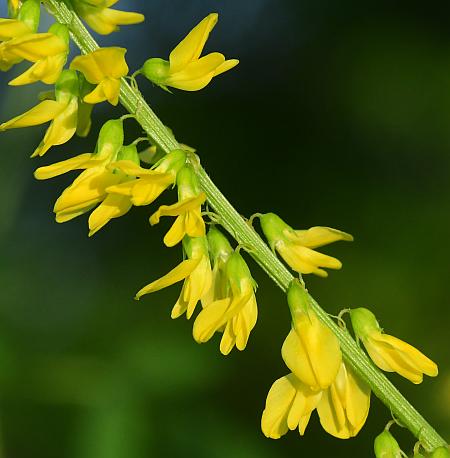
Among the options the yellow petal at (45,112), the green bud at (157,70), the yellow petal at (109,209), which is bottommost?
the yellow petal at (109,209)

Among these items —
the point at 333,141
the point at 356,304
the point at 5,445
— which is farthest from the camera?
the point at 333,141

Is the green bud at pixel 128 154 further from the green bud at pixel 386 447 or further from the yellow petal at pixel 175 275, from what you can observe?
the green bud at pixel 386 447

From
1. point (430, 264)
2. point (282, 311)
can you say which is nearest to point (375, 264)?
point (430, 264)

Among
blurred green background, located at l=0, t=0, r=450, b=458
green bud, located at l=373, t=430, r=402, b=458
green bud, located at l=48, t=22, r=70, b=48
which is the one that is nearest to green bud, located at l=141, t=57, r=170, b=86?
green bud, located at l=48, t=22, r=70, b=48

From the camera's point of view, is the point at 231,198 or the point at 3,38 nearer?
the point at 3,38

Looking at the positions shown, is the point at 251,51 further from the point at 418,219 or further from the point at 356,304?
the point at 356,304

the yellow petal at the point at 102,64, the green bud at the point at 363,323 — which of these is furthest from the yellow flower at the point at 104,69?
the green bud at the point at 363,323

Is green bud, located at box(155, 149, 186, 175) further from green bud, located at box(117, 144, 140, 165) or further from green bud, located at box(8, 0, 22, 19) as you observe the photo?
green bud, located at box(8, 0, 22, 19)

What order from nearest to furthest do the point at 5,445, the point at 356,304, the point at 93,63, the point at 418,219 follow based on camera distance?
the point at 93,63, the point at 5,445, the point at 356,304, the point at 418,219
